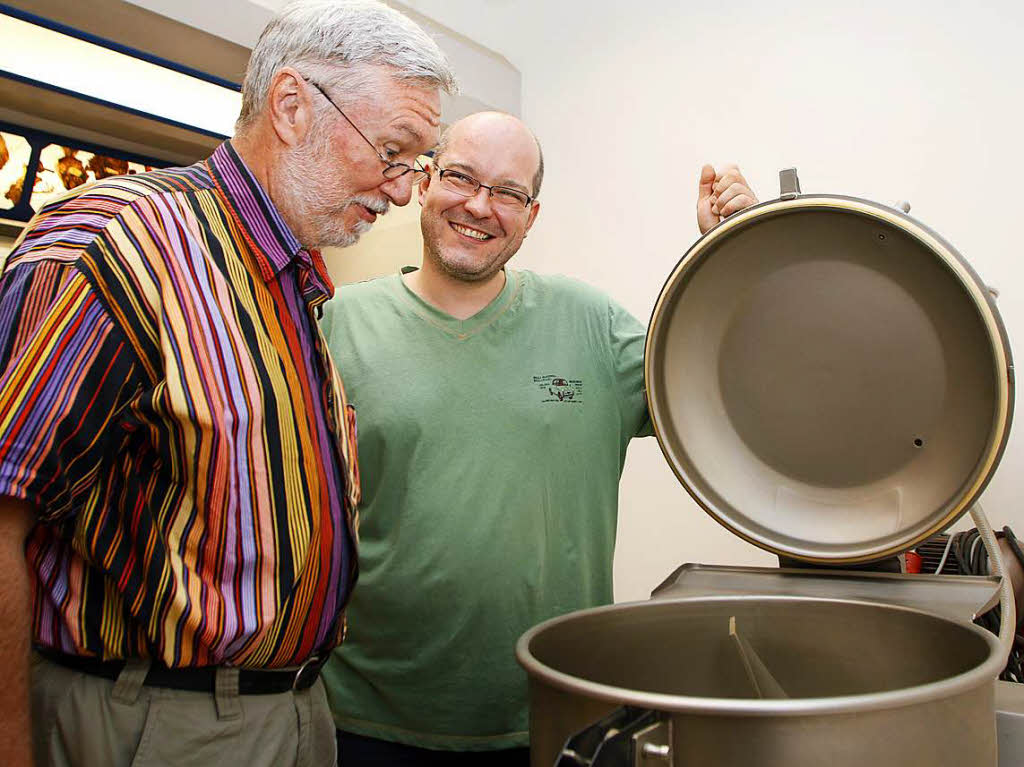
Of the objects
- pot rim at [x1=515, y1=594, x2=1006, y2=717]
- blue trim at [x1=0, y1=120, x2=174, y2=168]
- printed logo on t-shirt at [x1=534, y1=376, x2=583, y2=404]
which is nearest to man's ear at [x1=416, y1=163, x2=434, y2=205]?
printed logo on t-shirt at [x1=534, y1=376, x2=583, y2=404]

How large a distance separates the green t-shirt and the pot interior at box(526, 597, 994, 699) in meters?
0.38

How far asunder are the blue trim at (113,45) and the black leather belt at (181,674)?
2.07 meters

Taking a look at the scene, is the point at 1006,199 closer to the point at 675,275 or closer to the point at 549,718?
the point at 675,275

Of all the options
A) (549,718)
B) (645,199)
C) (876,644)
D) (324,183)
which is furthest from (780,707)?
(645,199)

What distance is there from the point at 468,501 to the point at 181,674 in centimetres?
49

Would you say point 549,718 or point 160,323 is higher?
point 160,323

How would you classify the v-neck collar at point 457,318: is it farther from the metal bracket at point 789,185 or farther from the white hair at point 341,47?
the metal bracket at point 789,185

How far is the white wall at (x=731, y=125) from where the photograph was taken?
2006 millimetres

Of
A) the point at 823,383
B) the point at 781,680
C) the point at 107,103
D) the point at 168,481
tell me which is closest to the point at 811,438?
the point at 823,383

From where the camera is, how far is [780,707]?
536 mm

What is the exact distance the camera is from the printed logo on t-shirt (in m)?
1.29

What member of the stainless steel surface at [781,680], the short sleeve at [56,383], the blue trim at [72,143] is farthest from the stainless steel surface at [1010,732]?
the blue trim at [72,143]

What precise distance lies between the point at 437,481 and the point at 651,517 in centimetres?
147

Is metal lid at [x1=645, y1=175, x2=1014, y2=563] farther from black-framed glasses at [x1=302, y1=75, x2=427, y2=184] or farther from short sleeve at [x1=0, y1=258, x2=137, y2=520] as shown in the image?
short sleeve at [x1=0, y1=258, x2=137, y2=520]
